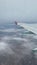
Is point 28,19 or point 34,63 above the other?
point 28,19

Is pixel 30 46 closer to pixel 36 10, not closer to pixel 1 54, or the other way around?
pixel 1 54

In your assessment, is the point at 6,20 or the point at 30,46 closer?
the point at 30,46

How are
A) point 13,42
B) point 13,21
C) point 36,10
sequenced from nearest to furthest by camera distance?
point 13,42
point 13,21
point 36,10

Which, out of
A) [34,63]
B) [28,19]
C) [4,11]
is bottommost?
[34,63]

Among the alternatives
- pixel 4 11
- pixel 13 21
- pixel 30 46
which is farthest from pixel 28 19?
pixel 30 46

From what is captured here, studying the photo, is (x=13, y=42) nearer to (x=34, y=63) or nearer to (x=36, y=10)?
(x=34, y=63)

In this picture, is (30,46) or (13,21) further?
(13,21)

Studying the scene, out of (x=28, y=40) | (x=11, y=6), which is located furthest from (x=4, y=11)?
(x=28, y=40)

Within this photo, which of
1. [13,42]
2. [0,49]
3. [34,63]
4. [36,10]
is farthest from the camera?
[36,10]

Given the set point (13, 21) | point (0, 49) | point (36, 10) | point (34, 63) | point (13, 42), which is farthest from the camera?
point (36, 10)
